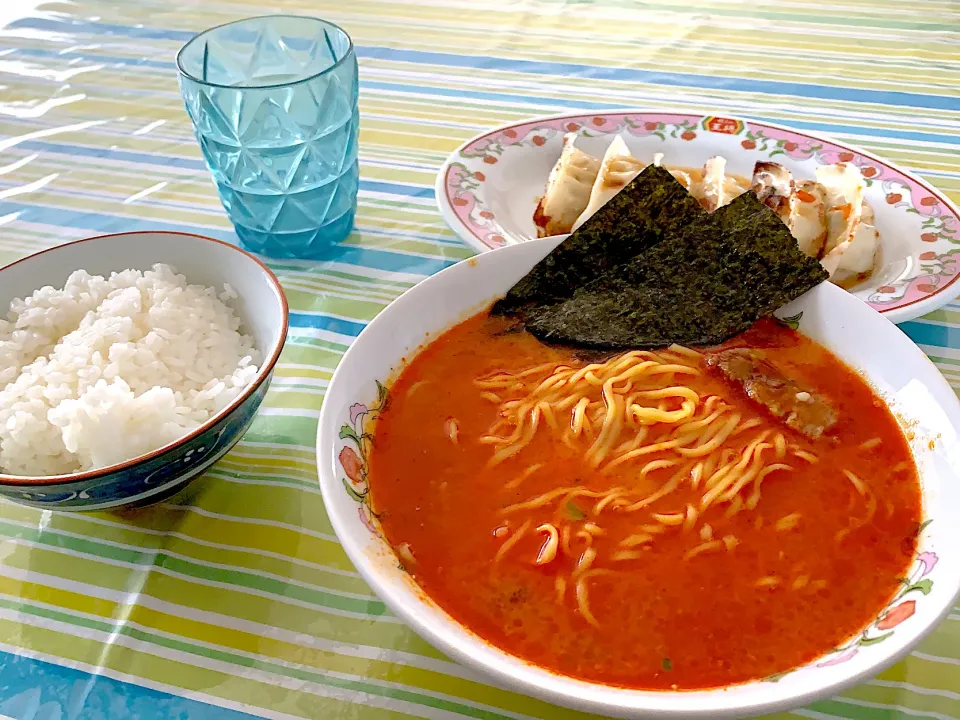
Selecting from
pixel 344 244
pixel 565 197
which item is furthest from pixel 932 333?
pixel 344 244

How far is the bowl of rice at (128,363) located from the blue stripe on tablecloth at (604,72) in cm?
205

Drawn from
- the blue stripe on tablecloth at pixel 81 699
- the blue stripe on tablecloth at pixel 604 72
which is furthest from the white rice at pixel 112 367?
the blue stripe on tablecloth at pixel 604 72

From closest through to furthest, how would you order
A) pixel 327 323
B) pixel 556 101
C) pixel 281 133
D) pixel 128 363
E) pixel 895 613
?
pixel 895 613
pixel 128 363
pixel 327 323
pixel 281 133
pixel 556 101

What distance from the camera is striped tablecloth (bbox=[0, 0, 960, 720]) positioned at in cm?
136

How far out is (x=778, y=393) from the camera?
164 cm

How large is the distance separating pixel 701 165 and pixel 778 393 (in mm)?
1221

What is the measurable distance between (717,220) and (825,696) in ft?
4.01

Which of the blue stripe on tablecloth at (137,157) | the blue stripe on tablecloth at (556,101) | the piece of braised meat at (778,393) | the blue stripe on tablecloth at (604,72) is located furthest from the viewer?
the blue stripe on tablecloth at (604,72)

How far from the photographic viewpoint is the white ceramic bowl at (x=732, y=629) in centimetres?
106

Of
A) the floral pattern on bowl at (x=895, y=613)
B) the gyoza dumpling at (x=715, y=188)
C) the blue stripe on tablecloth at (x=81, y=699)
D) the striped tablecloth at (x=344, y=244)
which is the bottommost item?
the blue stripe on tablecloth at (x=81, y=699)

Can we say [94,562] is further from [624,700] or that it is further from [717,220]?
[717,220]

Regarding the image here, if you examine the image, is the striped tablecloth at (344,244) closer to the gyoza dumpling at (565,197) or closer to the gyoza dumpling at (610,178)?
the gyoza dumpling at (565,197)

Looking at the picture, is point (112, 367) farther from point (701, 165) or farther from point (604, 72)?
point (604, 72)

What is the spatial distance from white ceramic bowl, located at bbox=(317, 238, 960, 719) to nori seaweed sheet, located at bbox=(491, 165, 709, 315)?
1.7 inches
